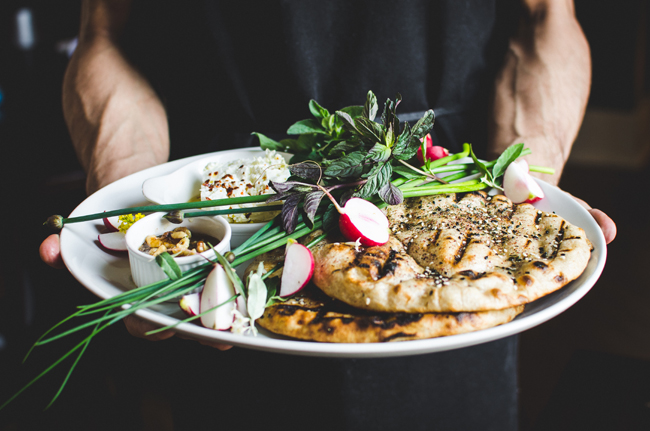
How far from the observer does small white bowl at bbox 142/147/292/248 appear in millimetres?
1748

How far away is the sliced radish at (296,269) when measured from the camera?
1.35m

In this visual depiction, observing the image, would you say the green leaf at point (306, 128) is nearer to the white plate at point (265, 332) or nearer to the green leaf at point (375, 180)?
the green leaf at point (375, 180)

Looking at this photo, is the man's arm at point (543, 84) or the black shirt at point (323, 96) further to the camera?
the man's arm at point (543, 84)

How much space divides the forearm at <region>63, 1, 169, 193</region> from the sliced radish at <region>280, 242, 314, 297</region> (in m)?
1.36

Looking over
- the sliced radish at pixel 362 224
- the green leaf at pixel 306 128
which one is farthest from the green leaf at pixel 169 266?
the green leaf at pixel 306 128

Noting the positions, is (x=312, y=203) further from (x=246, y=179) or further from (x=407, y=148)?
(x=246, y=179)

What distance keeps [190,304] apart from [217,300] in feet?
0.28

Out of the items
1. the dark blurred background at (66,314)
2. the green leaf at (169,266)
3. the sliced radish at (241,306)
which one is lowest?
the dark blurred background at (66,314)

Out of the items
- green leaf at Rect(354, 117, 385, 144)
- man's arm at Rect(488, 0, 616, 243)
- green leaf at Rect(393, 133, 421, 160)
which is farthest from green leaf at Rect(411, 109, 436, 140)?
man's arm at Rect(488, 0, 616, 243)

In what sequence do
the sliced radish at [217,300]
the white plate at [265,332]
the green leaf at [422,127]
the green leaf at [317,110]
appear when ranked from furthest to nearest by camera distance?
the green leaf at [317,110]
the green leaf at [422,127]
the sliced radish at [217,300]
the white plate at [265,332]

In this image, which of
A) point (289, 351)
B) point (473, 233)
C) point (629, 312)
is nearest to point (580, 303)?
point (629, 312)

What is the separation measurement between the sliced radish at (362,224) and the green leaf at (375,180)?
0.05 m

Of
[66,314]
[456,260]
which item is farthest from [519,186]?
[66,314]

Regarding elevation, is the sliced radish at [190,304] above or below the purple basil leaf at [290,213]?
below
